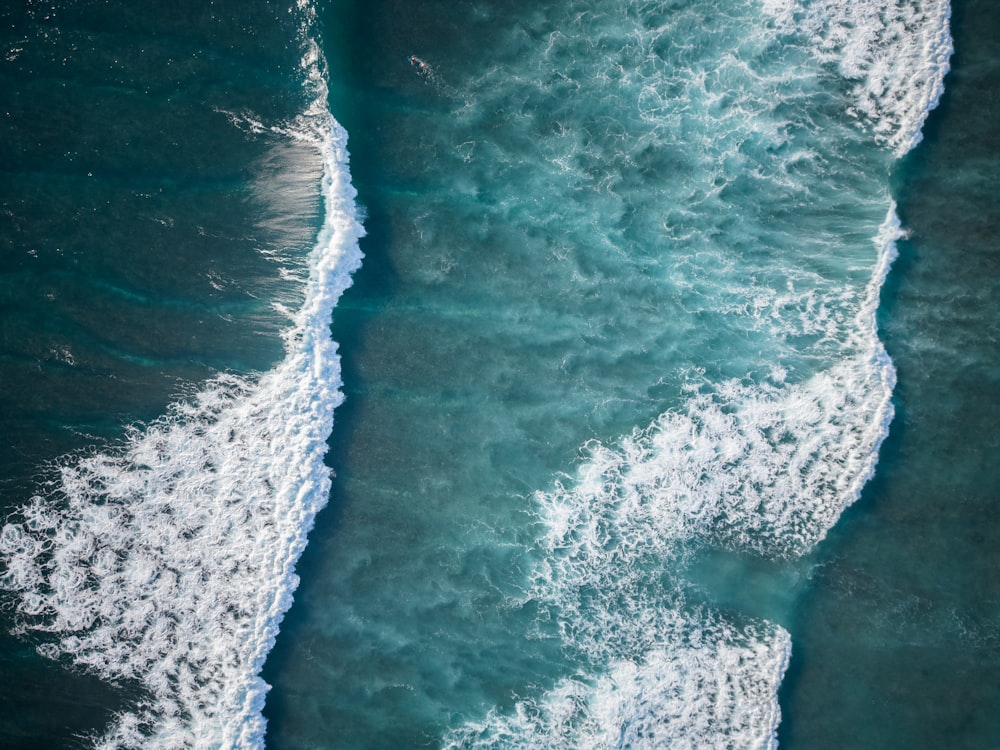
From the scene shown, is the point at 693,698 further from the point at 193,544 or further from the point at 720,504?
the point at 193,544

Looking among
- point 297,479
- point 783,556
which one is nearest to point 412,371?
point 297,479

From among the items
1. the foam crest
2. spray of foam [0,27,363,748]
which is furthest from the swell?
spray of foam [0,27,363,748]

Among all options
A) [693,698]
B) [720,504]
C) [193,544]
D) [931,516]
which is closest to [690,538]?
[720,504]

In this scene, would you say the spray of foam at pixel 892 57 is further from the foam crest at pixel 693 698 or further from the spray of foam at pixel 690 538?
the foam crest at pixel 693 698

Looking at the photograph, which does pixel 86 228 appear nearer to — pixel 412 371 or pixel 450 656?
pixel 412 371

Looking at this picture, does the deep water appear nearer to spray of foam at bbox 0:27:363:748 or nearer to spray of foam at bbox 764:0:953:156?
spray of foam at bbox 764:0:953:156
